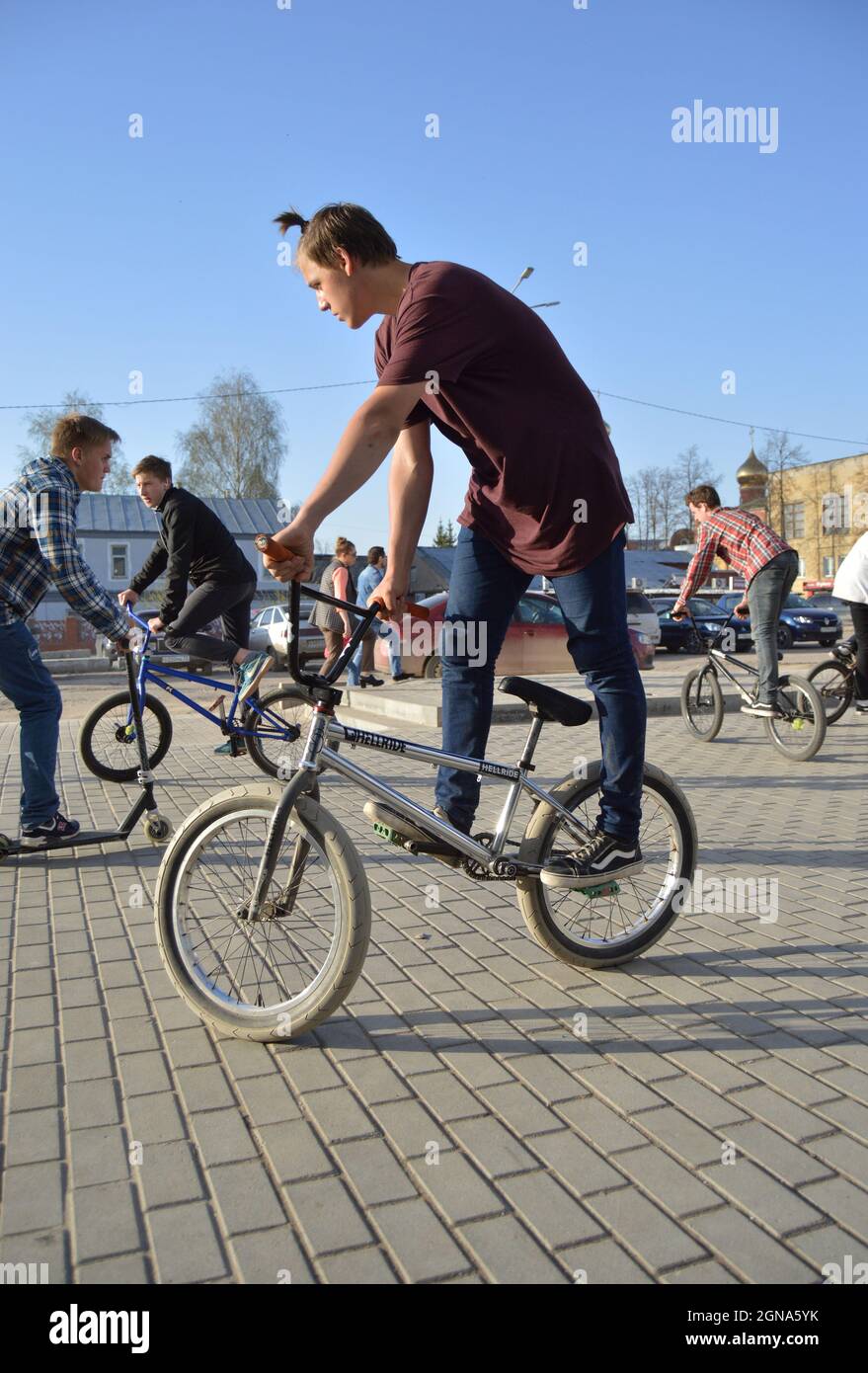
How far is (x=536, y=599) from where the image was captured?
54.2 feet

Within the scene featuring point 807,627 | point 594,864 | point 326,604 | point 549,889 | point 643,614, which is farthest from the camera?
point 807,627

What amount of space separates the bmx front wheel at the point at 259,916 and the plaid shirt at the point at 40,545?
2.34m

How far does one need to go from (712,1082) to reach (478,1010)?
0.74 meters

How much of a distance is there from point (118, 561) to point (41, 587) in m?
55.1

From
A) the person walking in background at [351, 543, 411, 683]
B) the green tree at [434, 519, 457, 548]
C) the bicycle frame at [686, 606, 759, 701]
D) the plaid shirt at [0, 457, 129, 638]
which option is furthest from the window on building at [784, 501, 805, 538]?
the plaid shirt at [0, 457, 129, 638]

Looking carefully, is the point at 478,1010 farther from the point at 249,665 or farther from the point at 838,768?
the point at 838,768

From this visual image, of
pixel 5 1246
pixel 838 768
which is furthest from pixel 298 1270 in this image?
pixel 838 768

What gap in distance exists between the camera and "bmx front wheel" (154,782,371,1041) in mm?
2744

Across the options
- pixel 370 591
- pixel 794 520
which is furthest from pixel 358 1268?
pixel 794 520

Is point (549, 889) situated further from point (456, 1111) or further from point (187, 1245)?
point (187, 1245)

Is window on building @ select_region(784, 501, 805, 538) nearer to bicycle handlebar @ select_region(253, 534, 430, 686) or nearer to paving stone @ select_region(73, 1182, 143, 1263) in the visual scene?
bicycle handlebar @ select_region(253, 534, 430, 686)

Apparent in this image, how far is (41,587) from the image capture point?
4.96 m

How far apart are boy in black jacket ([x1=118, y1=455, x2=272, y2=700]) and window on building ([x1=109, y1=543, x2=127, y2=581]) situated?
2050 inches

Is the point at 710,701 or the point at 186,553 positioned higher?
the point at 186,553
